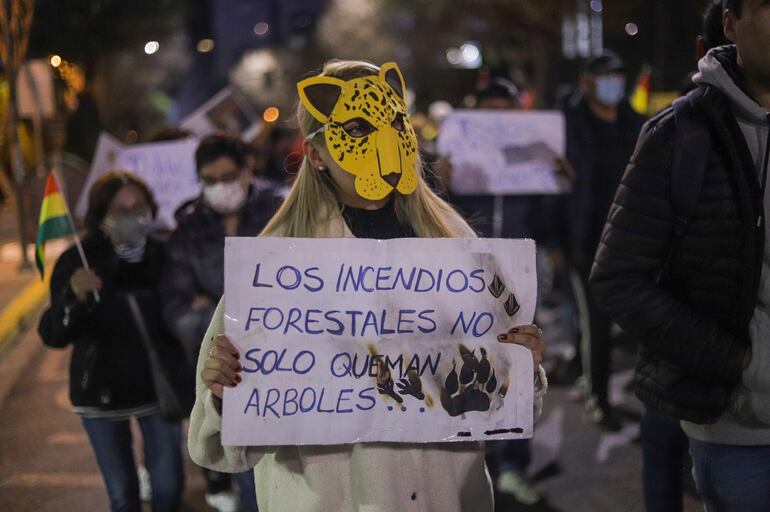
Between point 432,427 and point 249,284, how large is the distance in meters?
0.58

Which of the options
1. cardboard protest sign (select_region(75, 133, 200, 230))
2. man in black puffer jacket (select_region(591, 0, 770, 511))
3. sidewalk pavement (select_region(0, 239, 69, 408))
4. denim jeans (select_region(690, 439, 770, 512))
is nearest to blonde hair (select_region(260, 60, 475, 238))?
man in black puffer jacket (select_region(591, 0, 770, 511))

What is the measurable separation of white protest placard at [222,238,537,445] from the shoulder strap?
1.89 ft

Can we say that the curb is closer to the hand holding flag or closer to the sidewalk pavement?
the sidewalk pavement

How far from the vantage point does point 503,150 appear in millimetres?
5992

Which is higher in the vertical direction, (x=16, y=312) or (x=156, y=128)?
(x=156, y=128)

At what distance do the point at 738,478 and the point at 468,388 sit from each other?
883 millimetres

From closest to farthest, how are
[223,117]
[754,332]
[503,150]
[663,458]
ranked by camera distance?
[754,332] < [663,458] < [503,150] < [223,117]

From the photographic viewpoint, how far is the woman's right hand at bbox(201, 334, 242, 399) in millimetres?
2350

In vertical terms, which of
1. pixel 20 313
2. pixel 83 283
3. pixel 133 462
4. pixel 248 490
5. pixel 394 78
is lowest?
pixel 20 313

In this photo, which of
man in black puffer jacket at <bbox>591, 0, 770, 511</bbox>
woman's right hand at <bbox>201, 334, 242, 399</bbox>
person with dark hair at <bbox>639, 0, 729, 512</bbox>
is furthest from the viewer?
person with dark hair at <bbox>639, 0, 729, 512</bbox>

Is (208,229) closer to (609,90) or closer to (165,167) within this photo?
(165,167)

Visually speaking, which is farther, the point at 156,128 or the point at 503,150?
the point at 156,128

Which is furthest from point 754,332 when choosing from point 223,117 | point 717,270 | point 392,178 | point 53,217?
point 223,117

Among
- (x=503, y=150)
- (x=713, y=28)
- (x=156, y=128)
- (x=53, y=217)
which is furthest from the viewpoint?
(x=156, y=128)
